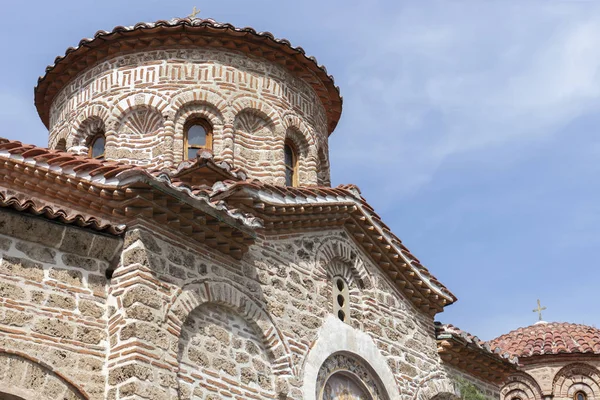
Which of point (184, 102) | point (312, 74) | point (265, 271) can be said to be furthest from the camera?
point (312, 74)

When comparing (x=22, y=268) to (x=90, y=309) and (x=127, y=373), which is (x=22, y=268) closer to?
(x=90, y=309)

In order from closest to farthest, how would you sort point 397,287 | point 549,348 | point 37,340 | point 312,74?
1. point 37,340
2. point 397,287
3. point 312,74
4. point 549,348

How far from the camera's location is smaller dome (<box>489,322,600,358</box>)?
19953mm

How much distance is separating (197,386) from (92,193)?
219 cm

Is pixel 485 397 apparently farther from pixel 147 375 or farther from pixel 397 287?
pixel 147 375

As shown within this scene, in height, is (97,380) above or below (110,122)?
below

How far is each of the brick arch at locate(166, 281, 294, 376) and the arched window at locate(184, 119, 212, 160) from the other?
428cm

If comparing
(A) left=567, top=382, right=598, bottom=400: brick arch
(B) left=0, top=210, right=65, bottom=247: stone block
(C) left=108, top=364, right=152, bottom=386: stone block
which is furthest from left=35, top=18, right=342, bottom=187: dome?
(A) left=567, top=382, right=598, bottom=400: brick arch

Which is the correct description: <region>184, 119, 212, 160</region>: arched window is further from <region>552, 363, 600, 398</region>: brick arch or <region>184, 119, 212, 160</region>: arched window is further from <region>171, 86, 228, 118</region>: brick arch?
<region>552, 363, 600, 398</region>: brick arch

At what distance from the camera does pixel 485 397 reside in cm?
1345

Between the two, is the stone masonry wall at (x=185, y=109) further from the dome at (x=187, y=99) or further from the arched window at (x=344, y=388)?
the arched window at (x=344, y=388)

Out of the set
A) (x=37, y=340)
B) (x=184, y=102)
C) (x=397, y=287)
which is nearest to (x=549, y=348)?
(x=397, y=287)

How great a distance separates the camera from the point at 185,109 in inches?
524

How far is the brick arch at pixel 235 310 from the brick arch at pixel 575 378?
40.4ft
